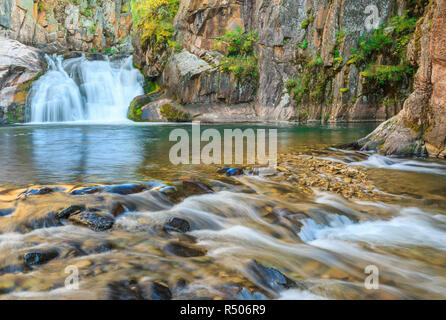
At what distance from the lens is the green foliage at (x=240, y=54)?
18609 mm

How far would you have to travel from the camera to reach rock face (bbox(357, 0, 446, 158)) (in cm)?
578

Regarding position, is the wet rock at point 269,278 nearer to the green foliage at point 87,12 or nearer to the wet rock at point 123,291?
the wet rock at point 123,291

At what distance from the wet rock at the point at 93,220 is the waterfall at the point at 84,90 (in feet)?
56.4

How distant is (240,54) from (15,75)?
45.2 ft

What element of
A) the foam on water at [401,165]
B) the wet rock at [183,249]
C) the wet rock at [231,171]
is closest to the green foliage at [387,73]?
the foam on water at [401,165]

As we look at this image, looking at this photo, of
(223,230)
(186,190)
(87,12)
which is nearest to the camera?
(223,230)

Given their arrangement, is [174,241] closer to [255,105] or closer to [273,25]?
[255,105]

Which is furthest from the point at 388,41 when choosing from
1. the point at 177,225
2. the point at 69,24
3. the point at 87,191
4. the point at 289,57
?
the point at 69,24

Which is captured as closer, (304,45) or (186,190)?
(186,190)

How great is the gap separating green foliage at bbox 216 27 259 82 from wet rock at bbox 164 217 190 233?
53.8 ft

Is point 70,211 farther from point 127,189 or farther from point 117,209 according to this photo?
point 127,189

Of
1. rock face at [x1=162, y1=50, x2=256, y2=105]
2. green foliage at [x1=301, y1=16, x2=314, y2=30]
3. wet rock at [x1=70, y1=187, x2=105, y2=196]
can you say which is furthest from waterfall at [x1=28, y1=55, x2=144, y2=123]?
wet rock at [x1=70, y1=187, x2=105, y2=196]

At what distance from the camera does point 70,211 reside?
3.05 m

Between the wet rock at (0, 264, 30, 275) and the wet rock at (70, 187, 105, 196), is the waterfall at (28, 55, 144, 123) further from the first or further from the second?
the wet rock at (0, 264, 30, 275)
